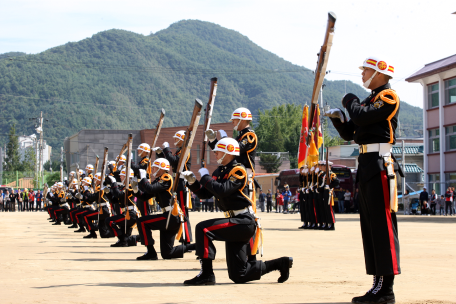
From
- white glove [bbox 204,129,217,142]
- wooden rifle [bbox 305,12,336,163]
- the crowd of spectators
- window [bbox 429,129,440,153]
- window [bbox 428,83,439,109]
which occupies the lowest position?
the crowd of spectators

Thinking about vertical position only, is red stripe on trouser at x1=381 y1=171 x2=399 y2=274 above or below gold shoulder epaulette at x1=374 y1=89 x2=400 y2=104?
below

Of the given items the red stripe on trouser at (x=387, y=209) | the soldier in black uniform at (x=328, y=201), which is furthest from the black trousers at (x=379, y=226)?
the soldier in black uniform at (x=328, y=201)

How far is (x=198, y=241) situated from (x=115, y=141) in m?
64.6

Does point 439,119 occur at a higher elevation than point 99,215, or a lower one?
higher

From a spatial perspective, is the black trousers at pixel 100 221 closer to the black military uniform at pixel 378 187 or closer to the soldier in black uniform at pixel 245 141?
the soldier in black uniform at pixel 245 141

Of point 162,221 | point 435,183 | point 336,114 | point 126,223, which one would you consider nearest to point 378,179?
point 336,114

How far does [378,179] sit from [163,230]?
505cm

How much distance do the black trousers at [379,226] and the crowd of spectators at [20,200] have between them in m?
47.4

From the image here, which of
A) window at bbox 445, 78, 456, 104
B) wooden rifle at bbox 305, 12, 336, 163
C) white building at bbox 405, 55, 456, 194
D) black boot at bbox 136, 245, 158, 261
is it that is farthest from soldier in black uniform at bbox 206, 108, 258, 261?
window at bbox 445, 78, 456, 104

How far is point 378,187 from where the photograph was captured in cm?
639

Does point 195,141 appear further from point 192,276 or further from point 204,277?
point 204,277

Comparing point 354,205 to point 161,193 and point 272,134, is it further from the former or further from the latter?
point 272,134

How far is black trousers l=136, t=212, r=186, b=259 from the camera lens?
34.5ft

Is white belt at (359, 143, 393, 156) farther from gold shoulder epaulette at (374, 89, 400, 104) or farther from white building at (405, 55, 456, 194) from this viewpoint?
white building at (405, 55, 456, 194)
